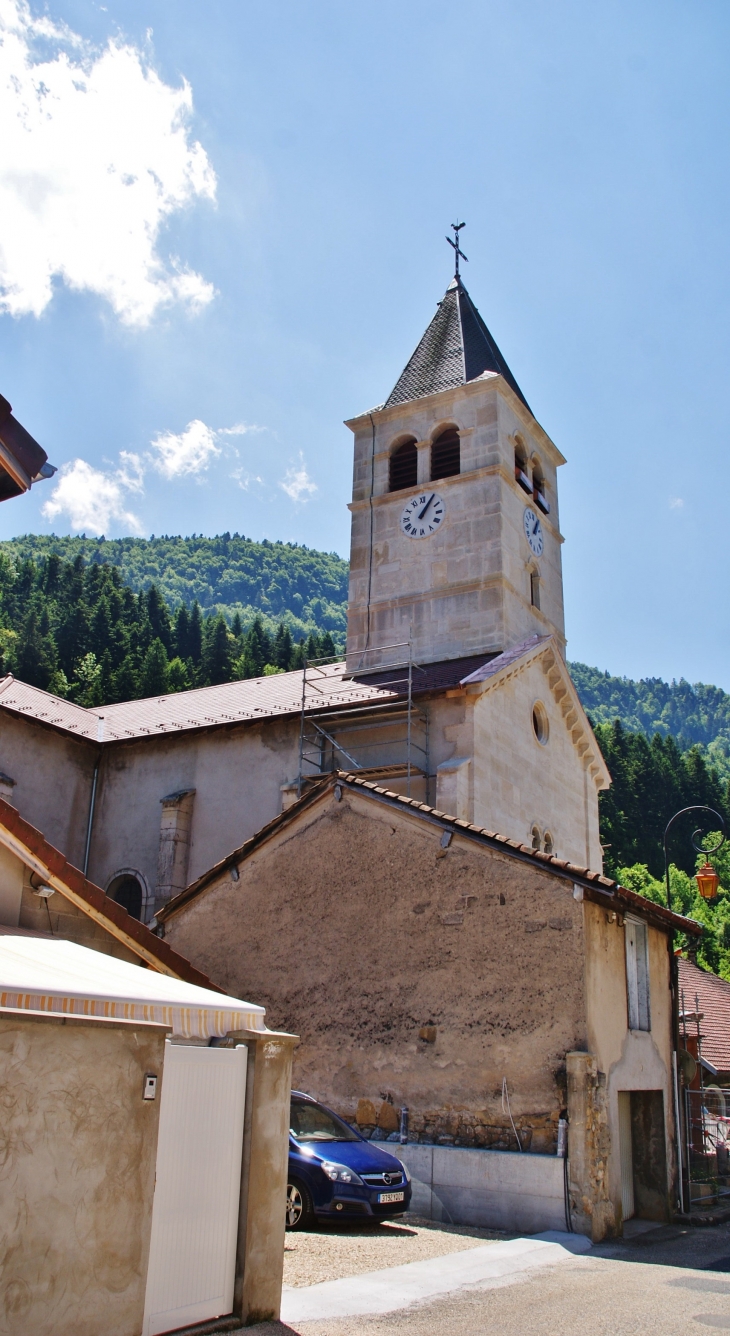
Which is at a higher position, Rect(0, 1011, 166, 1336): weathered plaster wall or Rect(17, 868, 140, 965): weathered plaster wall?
Rect(17, 868, 140, 965): weathered plaster wall

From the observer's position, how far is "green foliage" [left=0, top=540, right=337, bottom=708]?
74.6 meters

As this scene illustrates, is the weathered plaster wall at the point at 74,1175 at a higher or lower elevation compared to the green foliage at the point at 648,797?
lower

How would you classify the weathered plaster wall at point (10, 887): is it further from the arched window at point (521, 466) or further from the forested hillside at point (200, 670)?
the forested hillside at point (200, 670)

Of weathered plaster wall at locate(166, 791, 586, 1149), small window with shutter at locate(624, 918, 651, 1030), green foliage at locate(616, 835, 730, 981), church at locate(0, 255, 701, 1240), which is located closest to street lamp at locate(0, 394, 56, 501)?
church at locate(0, 255, 701, 1240)

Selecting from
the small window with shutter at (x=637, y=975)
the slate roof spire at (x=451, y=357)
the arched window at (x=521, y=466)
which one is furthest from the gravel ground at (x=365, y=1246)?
the slate roof spire at (x=451, y=357)

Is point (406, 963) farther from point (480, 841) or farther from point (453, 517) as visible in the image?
point (453, 517)

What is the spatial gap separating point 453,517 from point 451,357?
6.17 metres

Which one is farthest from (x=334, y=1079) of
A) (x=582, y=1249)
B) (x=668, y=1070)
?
(x=668, y=1070)

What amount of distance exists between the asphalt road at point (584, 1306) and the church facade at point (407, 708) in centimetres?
1019

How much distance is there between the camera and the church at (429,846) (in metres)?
12.2

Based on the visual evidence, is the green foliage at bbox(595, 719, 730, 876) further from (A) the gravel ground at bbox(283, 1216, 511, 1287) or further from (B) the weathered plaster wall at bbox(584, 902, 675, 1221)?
(A) the gravel ground at bbox(283, 1216, 511, 1287)

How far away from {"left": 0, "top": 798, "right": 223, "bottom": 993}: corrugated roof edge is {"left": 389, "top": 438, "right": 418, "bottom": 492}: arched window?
68.2ft

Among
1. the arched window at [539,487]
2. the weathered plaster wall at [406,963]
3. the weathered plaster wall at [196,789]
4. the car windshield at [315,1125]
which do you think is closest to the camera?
the car windshield at [315,1125]

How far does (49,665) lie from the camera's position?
253 feet
